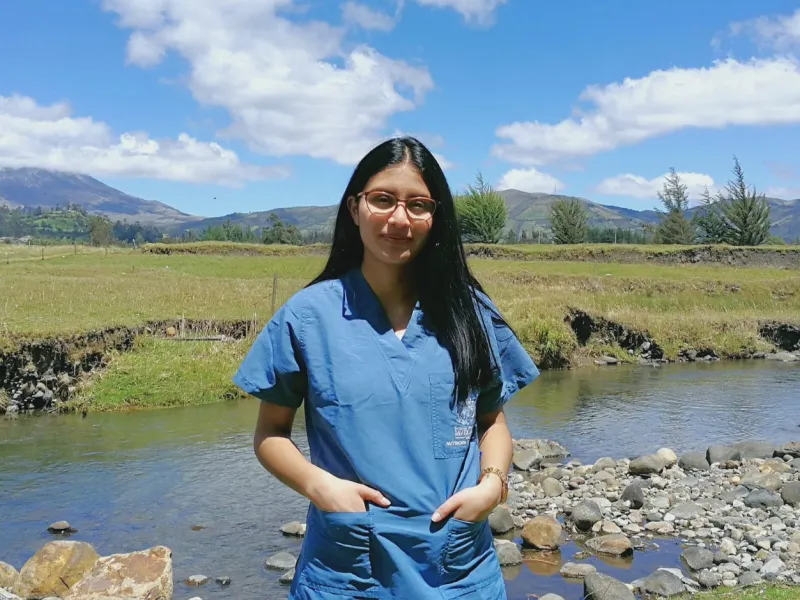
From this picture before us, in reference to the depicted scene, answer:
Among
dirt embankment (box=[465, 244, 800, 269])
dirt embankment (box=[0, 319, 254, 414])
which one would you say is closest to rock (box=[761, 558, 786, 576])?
dirt embankment (box=[0, 319, 254, 414])

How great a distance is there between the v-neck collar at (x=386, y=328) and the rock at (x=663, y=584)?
5879mm

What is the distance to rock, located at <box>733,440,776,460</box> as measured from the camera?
13.2 meters

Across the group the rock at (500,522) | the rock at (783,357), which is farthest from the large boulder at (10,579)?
the rock at (783,357)

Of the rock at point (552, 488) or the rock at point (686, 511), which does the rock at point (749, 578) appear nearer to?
the rock at point (686, 511)

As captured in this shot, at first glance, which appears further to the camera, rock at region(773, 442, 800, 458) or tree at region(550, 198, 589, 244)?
tree at region(550, 198, 589, 244)

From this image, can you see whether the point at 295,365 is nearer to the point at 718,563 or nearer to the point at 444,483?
the point at 444,483

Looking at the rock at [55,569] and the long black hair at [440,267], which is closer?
the long black hair at [440,267]

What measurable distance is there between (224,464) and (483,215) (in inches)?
2243

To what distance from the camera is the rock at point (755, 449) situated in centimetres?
1319

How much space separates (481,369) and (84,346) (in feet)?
51.3

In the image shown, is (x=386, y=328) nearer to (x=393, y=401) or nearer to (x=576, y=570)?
(x=393, y=401)

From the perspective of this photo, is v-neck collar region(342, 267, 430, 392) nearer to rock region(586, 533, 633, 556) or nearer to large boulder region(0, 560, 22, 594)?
large boulder region(0, 560, 22, 594)

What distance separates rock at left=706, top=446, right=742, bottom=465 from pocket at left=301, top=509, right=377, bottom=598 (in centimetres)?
1180

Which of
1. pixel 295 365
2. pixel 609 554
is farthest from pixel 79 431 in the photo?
pixel 295 365
